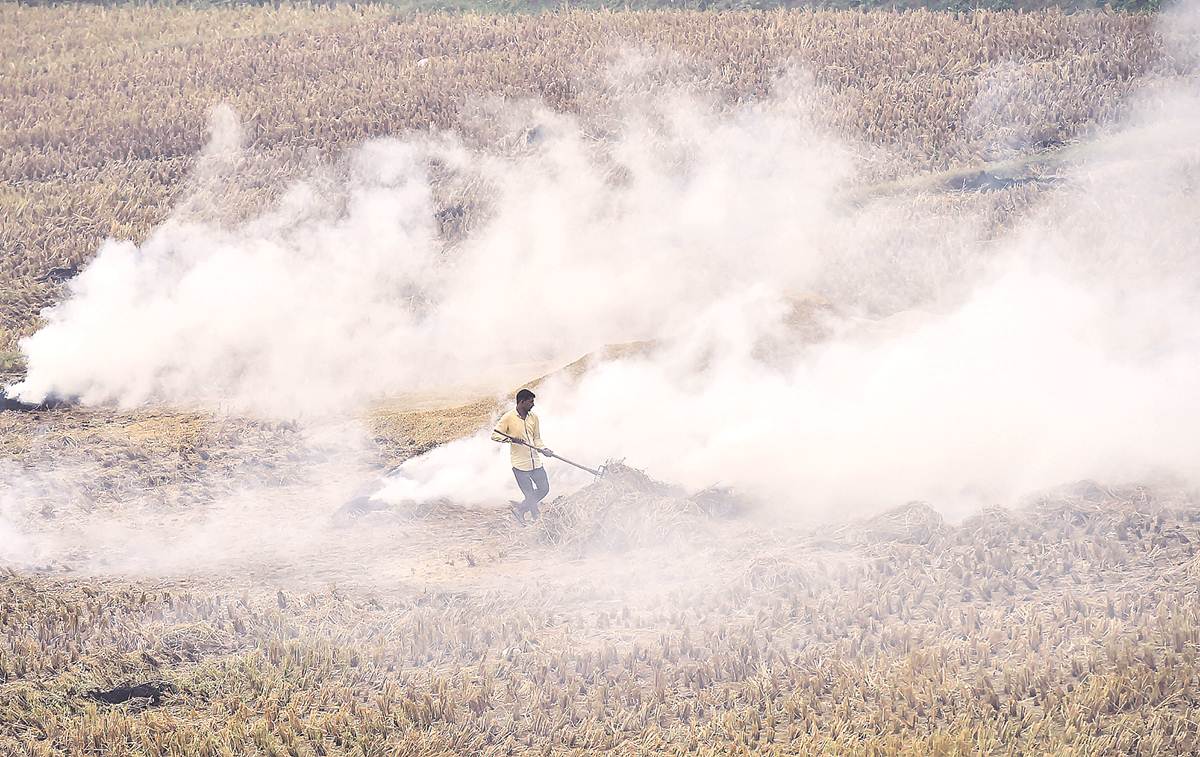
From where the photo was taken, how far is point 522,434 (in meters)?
10.7

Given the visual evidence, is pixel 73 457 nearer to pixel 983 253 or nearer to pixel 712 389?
pixel 712 389

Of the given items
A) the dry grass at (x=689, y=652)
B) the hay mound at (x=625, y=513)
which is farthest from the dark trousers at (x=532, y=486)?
the dry grass at (x=689, y=652)

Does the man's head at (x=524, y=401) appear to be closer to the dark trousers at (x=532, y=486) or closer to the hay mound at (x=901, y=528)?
the dark trousers at (x=532, y=486)

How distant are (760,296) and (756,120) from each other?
295 inches

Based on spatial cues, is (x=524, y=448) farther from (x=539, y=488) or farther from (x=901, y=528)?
(x=901, y=528)

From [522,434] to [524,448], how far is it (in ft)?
0.40

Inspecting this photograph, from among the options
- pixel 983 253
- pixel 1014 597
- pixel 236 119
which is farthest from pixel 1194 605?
pixel 236 119

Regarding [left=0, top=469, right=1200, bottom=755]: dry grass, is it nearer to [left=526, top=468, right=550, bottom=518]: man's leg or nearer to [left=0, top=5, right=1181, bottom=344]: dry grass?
[left=526, top=468, right=550, bottom=518]: man's leg

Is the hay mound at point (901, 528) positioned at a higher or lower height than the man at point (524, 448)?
lower

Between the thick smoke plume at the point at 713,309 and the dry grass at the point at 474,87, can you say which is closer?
the thick smoke plume at the point at 713,309

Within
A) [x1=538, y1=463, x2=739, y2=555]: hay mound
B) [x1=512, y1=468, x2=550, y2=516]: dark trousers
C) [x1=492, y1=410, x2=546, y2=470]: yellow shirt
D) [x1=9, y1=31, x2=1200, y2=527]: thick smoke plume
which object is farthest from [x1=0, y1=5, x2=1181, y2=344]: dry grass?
[x1=538, y1=463, x2=739, y2=555]: hay mound

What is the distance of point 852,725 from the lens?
6926 millimetres

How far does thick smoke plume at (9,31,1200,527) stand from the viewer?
1123cm

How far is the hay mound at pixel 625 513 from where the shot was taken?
991 centimetres
